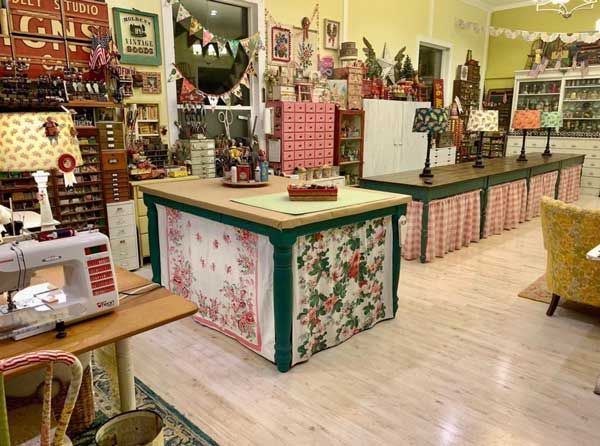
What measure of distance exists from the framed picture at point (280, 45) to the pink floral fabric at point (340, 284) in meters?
3.44

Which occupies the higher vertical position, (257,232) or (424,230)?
(257,232)

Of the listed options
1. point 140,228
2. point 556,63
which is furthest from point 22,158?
point 556,63

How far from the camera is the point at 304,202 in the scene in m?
2.77

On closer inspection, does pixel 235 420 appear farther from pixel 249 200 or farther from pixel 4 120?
pixel 4 120

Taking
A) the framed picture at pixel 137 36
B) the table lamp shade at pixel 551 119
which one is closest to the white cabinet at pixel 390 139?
the table lamp shade at pixel 551 119

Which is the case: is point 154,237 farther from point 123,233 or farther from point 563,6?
point 563,6

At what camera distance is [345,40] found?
21.5ft

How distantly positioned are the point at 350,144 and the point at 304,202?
4066mm

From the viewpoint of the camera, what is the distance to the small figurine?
1978 mm

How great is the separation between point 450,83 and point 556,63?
1.91 metres

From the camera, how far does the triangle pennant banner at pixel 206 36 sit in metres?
5.03

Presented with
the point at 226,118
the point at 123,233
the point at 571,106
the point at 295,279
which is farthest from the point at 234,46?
the point at 571,106

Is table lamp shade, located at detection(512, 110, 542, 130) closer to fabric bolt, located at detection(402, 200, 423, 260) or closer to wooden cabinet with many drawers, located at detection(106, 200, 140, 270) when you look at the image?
fabric bolt, located at detection(402, 200, 423, 260)

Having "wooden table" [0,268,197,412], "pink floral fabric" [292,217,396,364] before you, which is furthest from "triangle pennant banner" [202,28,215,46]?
"wooden table" [0,268,197,412]
